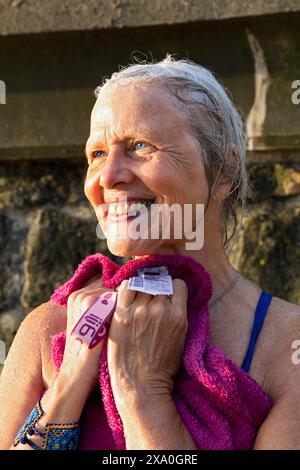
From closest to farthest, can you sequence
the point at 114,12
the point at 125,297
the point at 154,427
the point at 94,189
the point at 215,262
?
the point at 154,427, the point at 125,297, the point at 94,189, the point at 215,262, the point at 114,12

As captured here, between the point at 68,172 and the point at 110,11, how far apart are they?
1.99 ft

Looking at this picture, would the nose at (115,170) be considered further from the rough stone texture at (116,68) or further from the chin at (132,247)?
the rough stone texture at (116,68)

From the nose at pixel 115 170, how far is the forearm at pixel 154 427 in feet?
1.65

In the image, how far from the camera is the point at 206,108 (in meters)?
2.00

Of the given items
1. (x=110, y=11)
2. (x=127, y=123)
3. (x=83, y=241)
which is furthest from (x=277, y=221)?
(x=127, y=123)

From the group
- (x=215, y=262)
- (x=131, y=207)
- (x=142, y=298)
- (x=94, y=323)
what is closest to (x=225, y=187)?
(x=215, y=262)

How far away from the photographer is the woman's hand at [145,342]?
180 cm

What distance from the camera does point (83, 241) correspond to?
303cm

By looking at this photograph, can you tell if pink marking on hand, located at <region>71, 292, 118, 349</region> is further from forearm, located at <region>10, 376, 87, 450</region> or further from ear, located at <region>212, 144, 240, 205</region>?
ear, located at <region>212, 144, 240, 205</region>

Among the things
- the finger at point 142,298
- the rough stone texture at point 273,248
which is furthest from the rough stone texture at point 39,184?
the finger at point 142,298

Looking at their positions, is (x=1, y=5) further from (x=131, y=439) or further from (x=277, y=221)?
(x=131, y=439)

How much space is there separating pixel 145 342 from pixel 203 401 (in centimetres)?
18

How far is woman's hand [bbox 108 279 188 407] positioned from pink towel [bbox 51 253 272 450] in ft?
0.11

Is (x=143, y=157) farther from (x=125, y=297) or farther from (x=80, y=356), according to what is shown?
(x=80, y=356)
